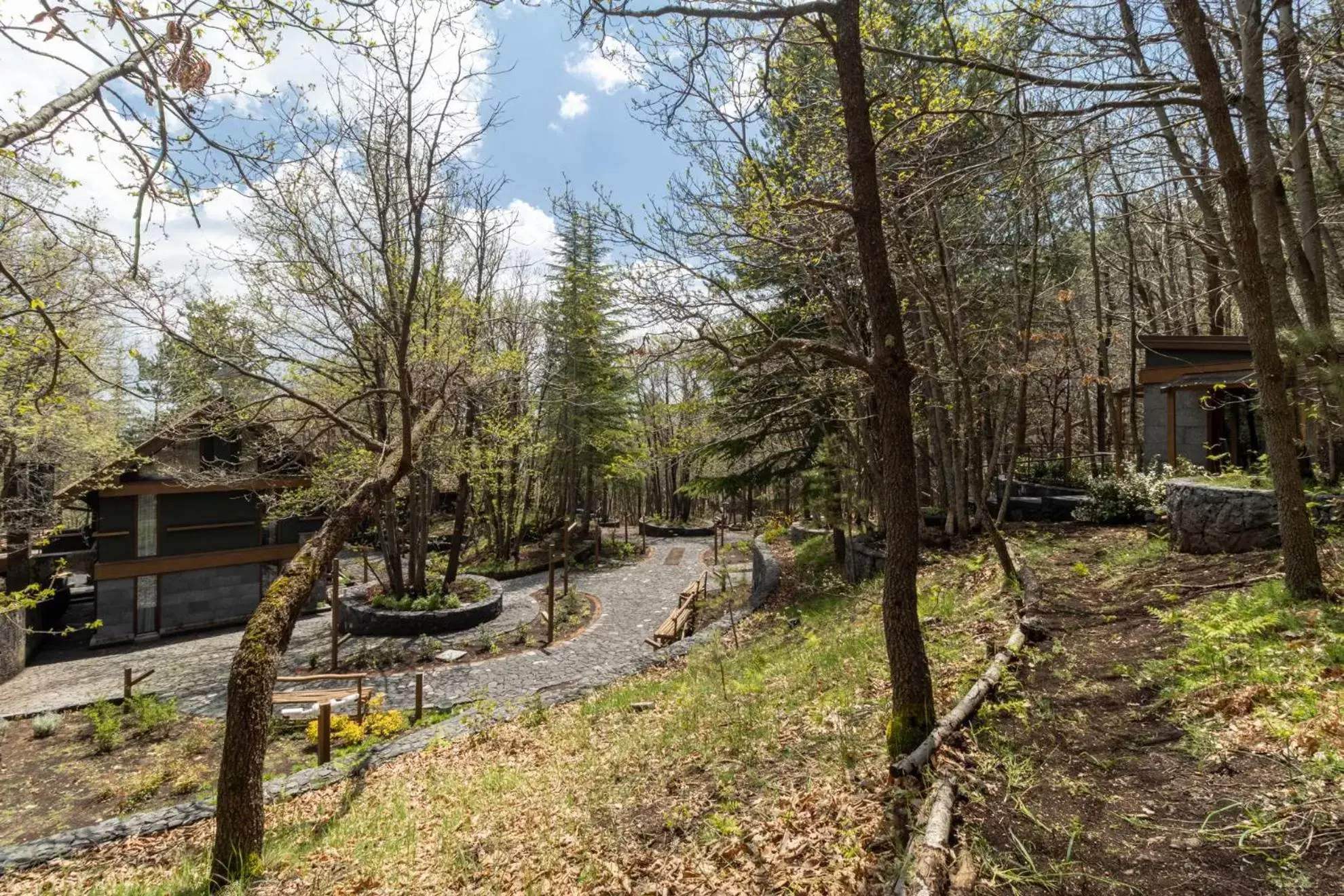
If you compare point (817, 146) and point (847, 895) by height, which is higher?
point (817, 146)

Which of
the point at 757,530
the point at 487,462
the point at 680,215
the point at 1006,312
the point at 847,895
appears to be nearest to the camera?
the point at 847,895

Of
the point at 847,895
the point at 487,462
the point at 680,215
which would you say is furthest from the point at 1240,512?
the point at 487,462

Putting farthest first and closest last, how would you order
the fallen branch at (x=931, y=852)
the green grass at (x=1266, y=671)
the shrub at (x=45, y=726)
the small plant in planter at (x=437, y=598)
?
the small plant in planter at (x=437, y=598) → the shrub at (x=45, y=726) → the green grass at (x=1266, y=671) → the fallen branch at (x=931, y=852)

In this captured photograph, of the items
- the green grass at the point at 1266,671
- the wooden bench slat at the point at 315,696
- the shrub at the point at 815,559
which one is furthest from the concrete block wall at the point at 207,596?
the green grass at the point at 1266,671

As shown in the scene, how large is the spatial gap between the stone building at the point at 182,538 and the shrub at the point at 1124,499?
18.8 m

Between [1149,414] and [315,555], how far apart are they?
16469 mm

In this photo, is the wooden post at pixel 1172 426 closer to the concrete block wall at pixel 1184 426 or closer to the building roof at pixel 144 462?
the concrete block wall at pixel 1184 426

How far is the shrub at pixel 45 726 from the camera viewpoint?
10.0 meters

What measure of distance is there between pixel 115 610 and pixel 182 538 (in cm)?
237

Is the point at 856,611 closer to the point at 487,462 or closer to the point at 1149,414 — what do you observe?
the point at 1149,414

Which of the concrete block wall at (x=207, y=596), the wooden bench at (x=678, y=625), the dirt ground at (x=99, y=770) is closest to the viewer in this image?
the dirt ground at (x=99, y=770)

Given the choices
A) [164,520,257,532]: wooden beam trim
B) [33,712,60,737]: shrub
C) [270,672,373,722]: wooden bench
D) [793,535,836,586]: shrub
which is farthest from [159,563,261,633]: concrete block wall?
[793,535,836,586]: shrub

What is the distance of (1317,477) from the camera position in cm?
726

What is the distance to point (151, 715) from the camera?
9.95 metres
